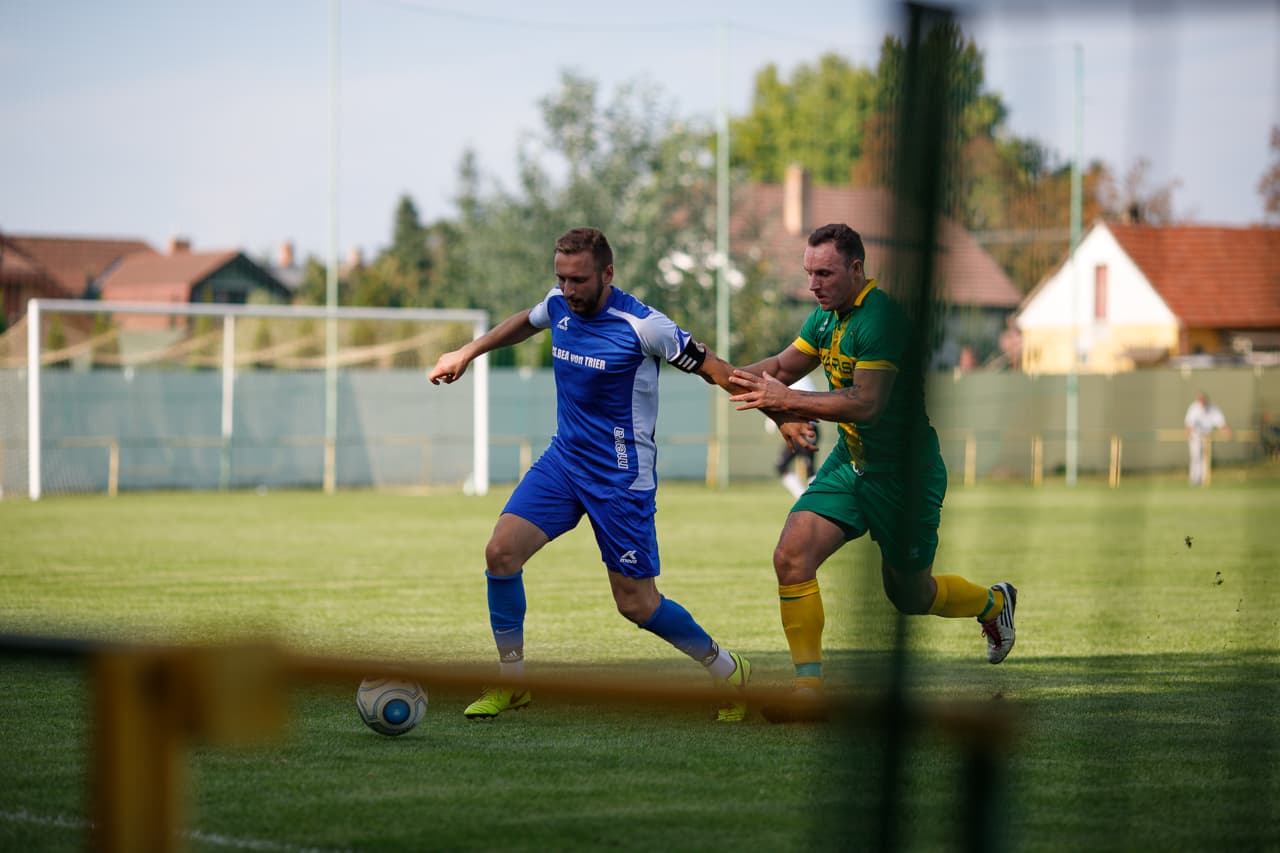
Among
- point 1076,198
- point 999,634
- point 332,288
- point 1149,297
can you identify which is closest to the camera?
point 1076,198

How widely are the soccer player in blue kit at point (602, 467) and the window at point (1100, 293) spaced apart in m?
3.12

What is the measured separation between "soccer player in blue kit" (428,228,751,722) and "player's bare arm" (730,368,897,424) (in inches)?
35.8

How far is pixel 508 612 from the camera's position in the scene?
23.1 ft

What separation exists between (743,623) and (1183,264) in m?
7.08

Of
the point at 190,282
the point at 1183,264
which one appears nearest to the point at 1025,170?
the point at 1183,264

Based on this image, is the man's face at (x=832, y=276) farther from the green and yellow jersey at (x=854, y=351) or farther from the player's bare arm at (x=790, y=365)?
the player's bare arm at (x=790, y=365)

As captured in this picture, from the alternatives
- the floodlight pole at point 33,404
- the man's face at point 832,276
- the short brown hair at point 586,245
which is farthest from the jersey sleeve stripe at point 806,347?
the floodlight pole at point 33,404

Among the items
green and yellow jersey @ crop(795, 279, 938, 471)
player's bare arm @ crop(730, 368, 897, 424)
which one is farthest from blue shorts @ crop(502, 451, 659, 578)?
player's bare arm @ crop(730, 368, 897, 424)

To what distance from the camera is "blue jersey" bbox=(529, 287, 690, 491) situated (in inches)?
276

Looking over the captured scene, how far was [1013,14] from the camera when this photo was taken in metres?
3.54

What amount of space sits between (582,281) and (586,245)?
0.51 feet

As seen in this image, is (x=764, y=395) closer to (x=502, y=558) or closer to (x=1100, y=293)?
(x=502, y=558)

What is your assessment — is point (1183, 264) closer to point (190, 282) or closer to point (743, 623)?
point (743, 623)

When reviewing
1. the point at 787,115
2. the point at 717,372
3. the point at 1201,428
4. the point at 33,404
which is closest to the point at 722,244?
the point at 33,404
